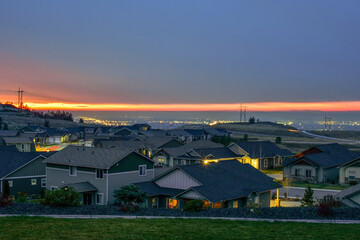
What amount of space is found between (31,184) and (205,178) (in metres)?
19.3

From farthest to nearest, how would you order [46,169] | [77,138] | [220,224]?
[77,138] → [46,169] → [220,224]

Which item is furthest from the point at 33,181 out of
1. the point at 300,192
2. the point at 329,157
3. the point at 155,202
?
the point at 329,157

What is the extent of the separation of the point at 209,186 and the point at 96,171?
10.5 metres

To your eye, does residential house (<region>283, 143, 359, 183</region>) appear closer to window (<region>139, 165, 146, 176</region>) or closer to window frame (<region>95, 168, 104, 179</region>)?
window (<region>139, 165, 146, 176</region>)

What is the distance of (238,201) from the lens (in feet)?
91.7

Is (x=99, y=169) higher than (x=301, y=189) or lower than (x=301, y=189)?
higher

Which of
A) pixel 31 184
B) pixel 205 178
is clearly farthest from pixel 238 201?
pixel 31 184

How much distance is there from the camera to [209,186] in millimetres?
28109

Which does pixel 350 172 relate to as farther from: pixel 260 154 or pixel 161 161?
pixel 161 161

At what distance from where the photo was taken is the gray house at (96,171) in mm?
32562

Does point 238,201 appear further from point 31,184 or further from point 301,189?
point 31,184

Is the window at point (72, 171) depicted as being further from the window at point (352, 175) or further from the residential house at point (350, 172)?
the window at point (352, 175)

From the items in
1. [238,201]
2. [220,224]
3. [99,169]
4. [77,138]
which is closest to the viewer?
[220,224]

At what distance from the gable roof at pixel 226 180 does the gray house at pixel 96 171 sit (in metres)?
4.05
